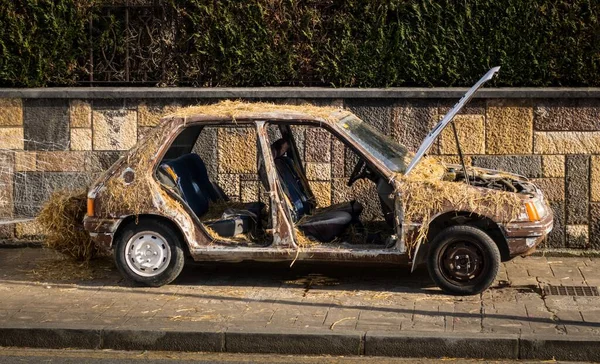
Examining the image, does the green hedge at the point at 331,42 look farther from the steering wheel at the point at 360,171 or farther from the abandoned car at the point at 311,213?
the steering wheel at the point at 360,171

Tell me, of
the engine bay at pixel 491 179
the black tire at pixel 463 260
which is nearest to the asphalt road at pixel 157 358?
the black tire at pixel 463 260

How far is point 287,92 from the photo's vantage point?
11.5m

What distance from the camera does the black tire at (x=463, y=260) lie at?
29.8 ft

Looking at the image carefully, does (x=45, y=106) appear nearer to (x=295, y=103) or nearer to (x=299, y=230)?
(x=295, y=103)

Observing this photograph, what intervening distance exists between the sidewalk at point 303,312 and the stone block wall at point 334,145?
3.71 ft

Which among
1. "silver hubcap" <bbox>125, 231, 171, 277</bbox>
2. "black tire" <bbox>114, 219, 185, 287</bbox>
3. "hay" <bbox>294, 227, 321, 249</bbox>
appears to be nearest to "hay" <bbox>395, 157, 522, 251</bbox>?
"hay" <bbox>294, 227, 321, 249</bbox>

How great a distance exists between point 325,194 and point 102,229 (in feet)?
9.28

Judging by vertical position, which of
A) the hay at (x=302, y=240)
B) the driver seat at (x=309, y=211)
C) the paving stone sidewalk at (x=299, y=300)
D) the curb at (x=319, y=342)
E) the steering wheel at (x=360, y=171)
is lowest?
A: the curb at (x=319, y=342)

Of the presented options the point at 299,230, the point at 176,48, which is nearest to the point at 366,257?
the point at 299,230

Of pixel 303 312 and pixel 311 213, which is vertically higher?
pixel 311 213

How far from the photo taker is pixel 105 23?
12164mm

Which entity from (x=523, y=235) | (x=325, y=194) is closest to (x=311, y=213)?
(x=325, y=194)

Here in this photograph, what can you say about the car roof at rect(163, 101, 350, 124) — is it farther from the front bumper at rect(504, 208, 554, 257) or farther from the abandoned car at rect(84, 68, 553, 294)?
the front bumper at rect(504, 208, 554, 257)

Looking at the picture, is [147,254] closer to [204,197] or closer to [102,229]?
[102,229]
